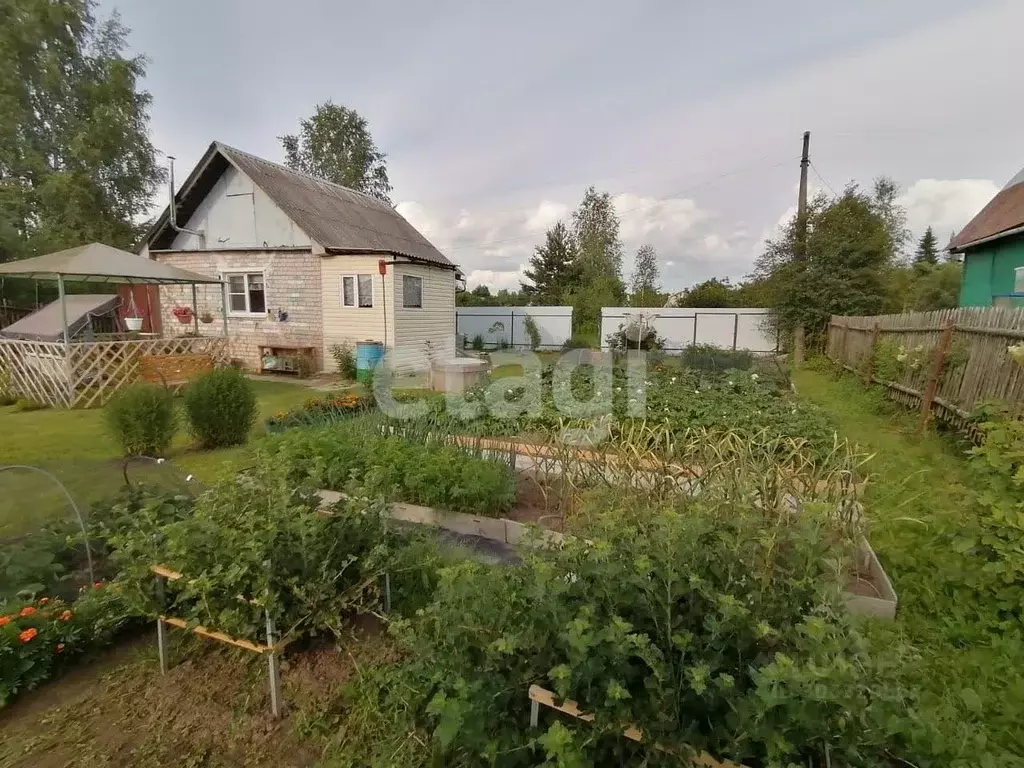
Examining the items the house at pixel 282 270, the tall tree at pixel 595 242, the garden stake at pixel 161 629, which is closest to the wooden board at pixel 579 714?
the garden stake at pixel 161 629

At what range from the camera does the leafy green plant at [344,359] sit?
429 inches

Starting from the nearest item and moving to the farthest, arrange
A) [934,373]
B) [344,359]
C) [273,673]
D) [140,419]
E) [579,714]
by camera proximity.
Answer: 1. [579,714]
2. [273,673]
3. [140,419]
4. [934,373]
5. [344,359]

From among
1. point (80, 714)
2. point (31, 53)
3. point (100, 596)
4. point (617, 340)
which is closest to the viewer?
point (80, 714)

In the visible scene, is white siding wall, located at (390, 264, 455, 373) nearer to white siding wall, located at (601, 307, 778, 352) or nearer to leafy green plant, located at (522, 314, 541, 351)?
leafy green plant, located at (522, 314, 541, 351)

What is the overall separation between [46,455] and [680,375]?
7.97 m

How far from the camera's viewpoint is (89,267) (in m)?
7.89

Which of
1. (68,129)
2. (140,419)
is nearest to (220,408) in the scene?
(140,419)

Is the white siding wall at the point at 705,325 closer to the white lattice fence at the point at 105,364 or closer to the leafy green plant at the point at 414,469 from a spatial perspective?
the white lattice fence at the point at 105,364

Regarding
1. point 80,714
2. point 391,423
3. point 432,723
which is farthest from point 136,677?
point 391,423

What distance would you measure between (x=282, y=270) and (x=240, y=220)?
5.85ft

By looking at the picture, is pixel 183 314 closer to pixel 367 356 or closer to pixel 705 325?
pixel 367 356

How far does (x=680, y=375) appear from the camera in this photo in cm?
758

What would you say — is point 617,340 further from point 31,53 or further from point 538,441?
point 31,53

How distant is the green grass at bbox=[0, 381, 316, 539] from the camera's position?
8.68ft
